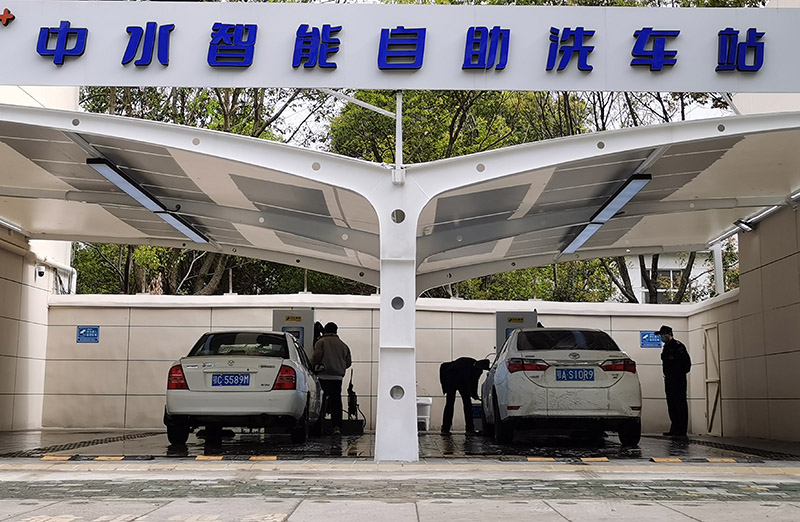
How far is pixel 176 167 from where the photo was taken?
11148mm

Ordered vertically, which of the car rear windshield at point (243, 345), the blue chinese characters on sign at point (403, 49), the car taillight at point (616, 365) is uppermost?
the blue chinese characters on sign at point (403, 49)

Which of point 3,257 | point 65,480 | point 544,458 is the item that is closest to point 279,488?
point 65,480

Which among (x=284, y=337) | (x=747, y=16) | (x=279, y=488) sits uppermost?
(x=747, y=16)

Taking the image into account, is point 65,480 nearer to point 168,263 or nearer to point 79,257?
point 168,263

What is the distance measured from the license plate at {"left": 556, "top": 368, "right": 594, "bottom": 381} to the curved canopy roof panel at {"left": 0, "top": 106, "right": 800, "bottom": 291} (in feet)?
7.52

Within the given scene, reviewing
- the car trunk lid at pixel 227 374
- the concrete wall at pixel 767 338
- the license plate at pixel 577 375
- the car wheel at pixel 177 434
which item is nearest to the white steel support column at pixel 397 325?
the car trunk lid at pixel 227 374

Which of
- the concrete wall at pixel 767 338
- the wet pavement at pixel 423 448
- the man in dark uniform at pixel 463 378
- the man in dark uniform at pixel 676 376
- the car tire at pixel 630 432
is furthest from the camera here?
the man in dark uniform at pixel 463 378

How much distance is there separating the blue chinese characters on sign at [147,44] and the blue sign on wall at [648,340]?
12.6 meters

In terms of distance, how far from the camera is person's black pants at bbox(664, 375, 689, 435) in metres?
15.7

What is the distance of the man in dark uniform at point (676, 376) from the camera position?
50.8 ft

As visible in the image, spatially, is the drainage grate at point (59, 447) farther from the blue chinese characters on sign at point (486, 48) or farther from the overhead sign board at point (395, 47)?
the blue chinese characters on sign at point (486, 48)

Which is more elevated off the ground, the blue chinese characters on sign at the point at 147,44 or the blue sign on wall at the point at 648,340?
the blue chinese characters on sign at the point at 147,44

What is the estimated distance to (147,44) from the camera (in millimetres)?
10141

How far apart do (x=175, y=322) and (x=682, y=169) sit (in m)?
10.9
